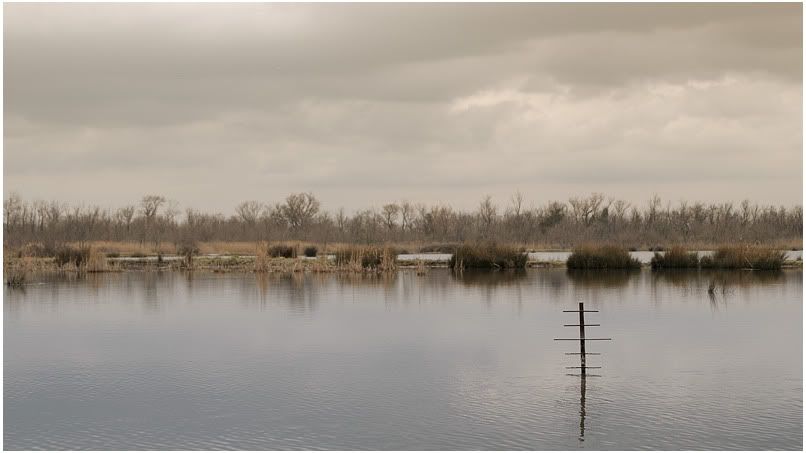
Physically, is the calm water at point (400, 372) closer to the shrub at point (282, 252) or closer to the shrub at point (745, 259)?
the shrub at point (745, 259)

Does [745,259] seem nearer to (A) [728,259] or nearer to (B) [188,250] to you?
(A) [728,259]

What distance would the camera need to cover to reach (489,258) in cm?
3841

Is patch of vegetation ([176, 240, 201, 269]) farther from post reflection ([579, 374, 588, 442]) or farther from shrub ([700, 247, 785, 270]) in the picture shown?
post reflection ([579, 374, 588, 442])

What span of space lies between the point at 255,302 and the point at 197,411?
43.4ft

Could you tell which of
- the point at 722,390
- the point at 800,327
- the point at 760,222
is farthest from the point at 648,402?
the point at 760,222

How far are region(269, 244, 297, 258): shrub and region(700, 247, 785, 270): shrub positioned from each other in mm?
17307

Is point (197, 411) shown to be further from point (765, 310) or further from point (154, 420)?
point (765, 310)

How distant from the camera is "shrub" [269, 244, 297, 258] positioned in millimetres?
44891

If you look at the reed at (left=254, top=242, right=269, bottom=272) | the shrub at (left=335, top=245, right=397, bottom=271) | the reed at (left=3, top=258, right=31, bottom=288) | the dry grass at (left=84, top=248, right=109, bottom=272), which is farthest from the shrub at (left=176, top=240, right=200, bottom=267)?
the shrub at (left=335, top=245, right=397, bottom=271)

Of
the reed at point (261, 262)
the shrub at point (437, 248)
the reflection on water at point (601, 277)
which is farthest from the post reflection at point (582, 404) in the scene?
the shrub at point (437, 248)

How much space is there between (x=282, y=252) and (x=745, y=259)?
19.4 m

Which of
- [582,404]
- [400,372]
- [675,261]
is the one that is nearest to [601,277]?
[675,261]

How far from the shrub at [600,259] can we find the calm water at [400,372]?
9.94 metres

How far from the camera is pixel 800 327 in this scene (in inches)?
767
